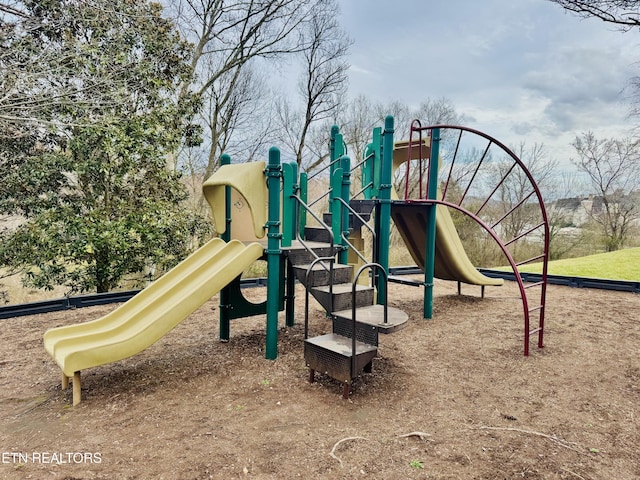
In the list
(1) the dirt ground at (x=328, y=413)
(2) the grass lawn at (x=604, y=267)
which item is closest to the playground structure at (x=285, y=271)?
(1) the dirt ground at (x=328, y=413)

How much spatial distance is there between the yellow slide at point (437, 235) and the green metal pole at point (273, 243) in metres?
2.53

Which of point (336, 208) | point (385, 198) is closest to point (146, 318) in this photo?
point (336, 208)

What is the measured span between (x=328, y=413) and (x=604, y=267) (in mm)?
10438

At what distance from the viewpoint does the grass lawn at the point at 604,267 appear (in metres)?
9.95

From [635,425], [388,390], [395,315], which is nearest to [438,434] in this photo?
[388,390]

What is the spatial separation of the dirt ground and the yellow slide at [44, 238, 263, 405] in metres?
0.39

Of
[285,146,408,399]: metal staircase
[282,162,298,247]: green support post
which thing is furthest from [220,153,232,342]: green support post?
[285,146,408,399]: metal staircase

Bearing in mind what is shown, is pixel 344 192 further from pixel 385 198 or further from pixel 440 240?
pixel 440 240

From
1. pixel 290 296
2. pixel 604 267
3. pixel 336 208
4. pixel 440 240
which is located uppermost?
pixel 336 208

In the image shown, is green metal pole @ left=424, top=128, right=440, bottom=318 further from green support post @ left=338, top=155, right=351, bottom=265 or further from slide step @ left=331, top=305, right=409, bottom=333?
slide step @ left=331, top=305, right=409, bottom=333

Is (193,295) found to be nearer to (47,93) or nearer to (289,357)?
(289,357)

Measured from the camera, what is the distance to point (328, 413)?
303cm

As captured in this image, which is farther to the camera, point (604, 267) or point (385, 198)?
point (604, 267)

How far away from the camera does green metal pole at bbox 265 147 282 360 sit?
12.9 ft
